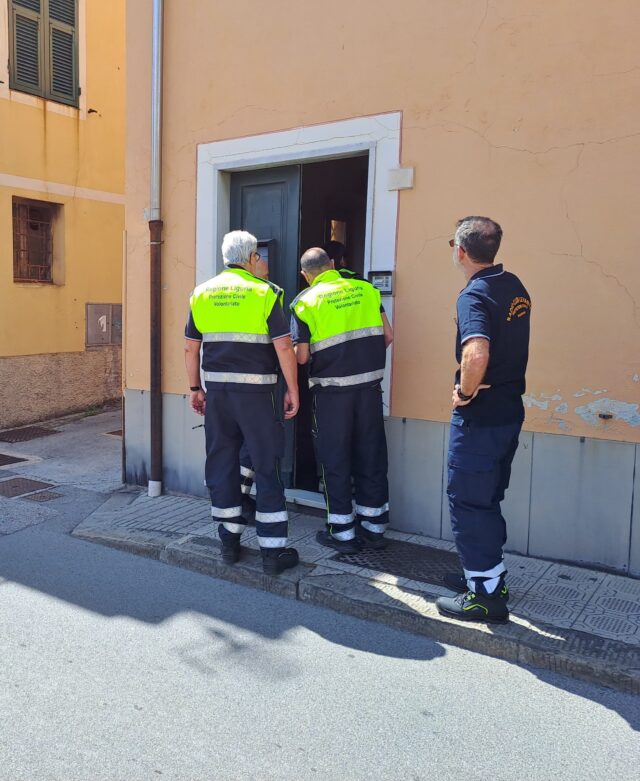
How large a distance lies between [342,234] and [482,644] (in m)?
4.62

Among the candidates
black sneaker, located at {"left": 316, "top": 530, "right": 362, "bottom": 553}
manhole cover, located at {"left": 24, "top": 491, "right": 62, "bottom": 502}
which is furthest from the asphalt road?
manhole cover, located at {"left": 24, "top": 491, "right": 62, "bottom": 502}

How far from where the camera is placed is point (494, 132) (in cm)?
461

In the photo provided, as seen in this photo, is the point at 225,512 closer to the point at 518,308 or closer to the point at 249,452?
the point at 249,452

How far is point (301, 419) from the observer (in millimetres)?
6219

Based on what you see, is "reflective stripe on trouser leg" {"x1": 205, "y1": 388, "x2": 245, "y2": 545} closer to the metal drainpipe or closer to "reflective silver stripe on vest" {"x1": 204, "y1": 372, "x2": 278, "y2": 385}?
"reflective silver stripe on vest" {"x1": 204, "y1": 372, "x2": 278, "y2": 385}

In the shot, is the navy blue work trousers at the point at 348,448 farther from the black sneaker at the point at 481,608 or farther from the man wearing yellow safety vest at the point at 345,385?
the black sneaker at the point at 481,608

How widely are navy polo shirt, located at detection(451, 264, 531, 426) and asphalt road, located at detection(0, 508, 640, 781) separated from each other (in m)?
1.23

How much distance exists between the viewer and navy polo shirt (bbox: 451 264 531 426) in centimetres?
351

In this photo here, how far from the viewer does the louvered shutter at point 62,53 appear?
9312 millimetres

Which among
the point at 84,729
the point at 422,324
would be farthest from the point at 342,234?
the point at 84,729

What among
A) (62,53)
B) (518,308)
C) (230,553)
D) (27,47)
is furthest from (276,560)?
(62,53)

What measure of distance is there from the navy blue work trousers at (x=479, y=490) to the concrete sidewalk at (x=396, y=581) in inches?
13.8

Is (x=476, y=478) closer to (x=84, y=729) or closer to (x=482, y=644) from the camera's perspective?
(x=482, y=644)

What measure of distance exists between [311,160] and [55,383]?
18.7ft
